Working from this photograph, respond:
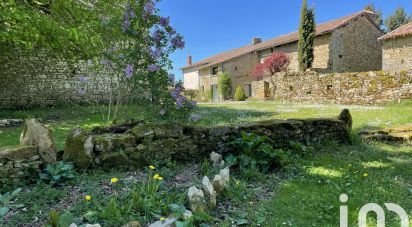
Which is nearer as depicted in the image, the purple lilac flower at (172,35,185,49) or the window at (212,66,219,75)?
the purple lilac flower at (172,35,185,49)

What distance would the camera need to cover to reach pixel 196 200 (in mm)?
3303

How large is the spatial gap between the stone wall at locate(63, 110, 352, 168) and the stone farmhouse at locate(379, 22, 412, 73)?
2085 centimetres

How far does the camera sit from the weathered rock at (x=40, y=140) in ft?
13.3

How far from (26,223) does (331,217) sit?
2839mm

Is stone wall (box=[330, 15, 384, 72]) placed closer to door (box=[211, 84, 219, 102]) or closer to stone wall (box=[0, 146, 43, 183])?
door (box=[211, 84, 219, 102])

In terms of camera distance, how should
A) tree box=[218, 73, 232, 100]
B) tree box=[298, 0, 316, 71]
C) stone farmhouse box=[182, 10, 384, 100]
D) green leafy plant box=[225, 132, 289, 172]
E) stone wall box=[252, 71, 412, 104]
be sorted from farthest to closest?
1. tree box=[218, 73, 232, 100]
2. stone farmhouse box=[182, 10, 384, 100]
3. tree box=[298, 0, 316, 71]
4. stone wall box=[252, 71, 412, 104]
5. green leafy plant box=[225, 132, 289, 172]

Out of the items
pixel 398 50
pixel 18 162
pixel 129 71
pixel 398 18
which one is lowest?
pixel 18 162

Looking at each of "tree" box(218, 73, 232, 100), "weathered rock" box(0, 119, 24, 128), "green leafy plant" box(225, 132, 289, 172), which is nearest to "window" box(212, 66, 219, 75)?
"tree" box(218, 73, 232, 100)

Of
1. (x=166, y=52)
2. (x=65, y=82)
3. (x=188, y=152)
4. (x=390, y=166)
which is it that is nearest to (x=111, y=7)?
(x=65, y=82)

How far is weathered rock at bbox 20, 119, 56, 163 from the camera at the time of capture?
4066mm

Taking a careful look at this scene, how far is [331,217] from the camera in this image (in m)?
3.56

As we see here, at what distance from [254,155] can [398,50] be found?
75.4 feet

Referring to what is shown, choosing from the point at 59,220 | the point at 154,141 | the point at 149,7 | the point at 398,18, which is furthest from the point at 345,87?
the point at 398,18

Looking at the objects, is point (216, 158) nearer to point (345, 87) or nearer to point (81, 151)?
point (81, 151)
